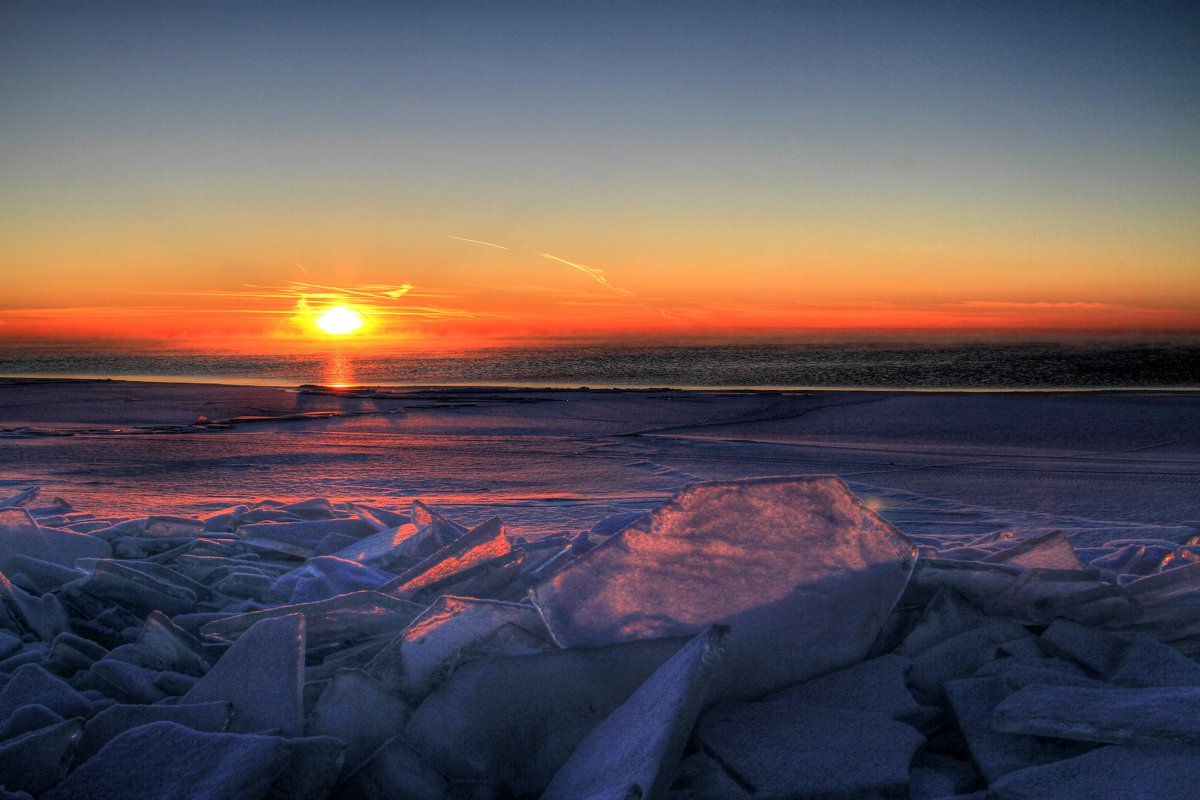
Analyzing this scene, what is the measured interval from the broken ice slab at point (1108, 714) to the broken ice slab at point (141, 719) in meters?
1.39

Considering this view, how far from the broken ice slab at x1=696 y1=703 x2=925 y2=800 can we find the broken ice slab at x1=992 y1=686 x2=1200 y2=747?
183 millimetres

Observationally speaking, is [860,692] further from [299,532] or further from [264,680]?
[299,532]

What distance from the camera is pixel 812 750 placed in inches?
55.0

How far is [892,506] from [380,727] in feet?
10.5

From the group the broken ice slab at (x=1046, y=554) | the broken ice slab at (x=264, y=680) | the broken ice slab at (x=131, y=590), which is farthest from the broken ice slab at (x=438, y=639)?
the broken ice slab at (x=1046, y=554)

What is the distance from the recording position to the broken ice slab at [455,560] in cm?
229

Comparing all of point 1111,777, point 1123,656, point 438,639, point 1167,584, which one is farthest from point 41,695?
point 1167,584

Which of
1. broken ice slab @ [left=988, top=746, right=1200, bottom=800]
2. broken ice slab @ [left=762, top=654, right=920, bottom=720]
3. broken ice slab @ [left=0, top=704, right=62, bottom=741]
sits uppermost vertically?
broken ice slab @ [left=988, top=746, right=1200, bottom=800]

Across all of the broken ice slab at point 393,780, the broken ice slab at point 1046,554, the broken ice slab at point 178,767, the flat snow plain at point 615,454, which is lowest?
the flat snow plain at point 615,454

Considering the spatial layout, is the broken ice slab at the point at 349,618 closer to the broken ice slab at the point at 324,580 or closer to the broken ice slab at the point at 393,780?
the broken ice slab at the point at 324,580

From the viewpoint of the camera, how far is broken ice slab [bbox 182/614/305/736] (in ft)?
5.19

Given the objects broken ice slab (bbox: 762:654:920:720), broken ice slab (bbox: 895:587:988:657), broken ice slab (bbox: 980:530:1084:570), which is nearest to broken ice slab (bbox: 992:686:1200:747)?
broken ice slab (bbox: 762:654:920:720)

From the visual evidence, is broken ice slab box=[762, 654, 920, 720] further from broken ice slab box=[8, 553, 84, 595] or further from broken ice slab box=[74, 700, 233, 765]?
broken ice slab box=[8, 553, 84, 595]

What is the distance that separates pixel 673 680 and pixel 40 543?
2.27m
